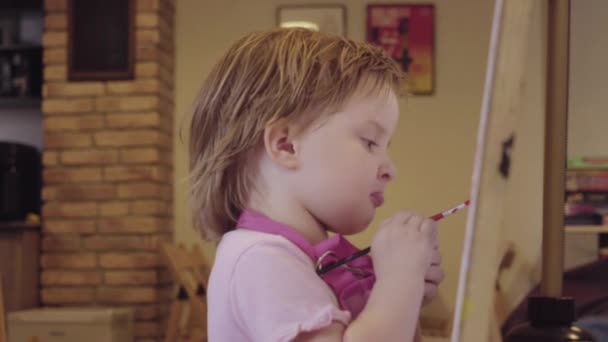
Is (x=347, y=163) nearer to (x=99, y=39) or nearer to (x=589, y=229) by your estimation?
(x=589, y=229)

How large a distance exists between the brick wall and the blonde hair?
2.76m

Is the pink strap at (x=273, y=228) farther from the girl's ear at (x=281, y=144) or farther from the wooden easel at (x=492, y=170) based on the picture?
the wooden easel at (x=492, y=170)

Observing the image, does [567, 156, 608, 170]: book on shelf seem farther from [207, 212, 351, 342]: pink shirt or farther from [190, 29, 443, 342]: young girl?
[207, 212, 351, 342]: pink shirt

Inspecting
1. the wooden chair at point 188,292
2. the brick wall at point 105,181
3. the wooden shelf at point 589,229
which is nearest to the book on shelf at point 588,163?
the wooden shelf at point 589,229

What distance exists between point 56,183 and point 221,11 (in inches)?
48.1

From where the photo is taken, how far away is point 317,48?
0.67 m

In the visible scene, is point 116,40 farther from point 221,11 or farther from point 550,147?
point 550,147

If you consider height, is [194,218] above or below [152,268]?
above

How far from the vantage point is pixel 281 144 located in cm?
64

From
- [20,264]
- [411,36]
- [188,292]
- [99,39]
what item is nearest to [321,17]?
[411,36]

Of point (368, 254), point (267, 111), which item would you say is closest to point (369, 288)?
point (368, 254)

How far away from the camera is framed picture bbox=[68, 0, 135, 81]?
345 centimetres

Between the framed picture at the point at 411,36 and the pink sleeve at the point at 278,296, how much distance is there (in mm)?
3222

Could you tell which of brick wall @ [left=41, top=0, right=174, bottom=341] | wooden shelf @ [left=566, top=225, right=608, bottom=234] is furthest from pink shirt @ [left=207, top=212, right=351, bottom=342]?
brick wall @ [left=41, top=0, right=174, bottom=341]
